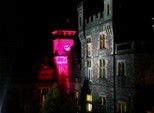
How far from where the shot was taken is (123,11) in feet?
104

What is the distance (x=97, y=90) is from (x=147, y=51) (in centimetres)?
844

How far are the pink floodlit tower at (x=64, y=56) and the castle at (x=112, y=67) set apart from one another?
10.5 feet

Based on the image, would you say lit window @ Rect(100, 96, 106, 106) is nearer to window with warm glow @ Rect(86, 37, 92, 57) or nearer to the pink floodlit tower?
window with warm glow @ Rect(86, 37, 92, 57)

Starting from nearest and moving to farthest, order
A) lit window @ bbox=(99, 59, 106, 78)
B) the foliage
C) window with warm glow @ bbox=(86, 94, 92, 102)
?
1. the foliage
2. lit window @ bbox=(99, 59, 106, 78)
3. window with warm glow @ bbox=(86, 94, 92, 102)

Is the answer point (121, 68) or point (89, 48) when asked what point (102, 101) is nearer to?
point (121, 68)

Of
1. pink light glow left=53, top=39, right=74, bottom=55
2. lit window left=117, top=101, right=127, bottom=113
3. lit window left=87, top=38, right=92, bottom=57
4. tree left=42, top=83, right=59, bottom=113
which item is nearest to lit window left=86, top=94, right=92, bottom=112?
lit window left=87, top=38, right=92, bottom=57

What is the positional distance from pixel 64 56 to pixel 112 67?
1131cm

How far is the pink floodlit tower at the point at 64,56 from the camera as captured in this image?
137 feet

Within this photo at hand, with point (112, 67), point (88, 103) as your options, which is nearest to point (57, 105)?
point (88, 103)

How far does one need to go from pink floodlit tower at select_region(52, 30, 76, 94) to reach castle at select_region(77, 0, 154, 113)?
10.5 ft

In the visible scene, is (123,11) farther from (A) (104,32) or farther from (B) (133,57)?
(B) (133,57)

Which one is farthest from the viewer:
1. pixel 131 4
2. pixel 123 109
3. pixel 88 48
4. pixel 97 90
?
pixel 88 48

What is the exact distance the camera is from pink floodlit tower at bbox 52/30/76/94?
137ft

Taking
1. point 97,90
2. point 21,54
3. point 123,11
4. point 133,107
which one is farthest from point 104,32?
point 21,54
